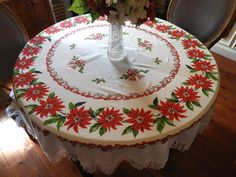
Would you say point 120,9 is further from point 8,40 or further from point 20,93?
point 8,40

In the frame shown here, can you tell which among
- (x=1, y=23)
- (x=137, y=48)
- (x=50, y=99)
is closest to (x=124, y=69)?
(x=137, y=48)

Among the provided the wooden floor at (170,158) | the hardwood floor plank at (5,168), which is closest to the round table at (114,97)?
the wooden floor at (170,158)

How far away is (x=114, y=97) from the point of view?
0.86m

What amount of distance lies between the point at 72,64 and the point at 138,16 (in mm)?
416

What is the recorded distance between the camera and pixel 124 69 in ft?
3.36

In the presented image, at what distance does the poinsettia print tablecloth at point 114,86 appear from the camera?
29.2 inches

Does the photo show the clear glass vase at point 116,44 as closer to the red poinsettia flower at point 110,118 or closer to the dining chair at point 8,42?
the red poinsettia flower at point 110,118

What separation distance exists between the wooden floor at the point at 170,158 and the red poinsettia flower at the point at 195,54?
70 cm

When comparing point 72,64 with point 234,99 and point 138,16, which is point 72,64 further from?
point 234,99

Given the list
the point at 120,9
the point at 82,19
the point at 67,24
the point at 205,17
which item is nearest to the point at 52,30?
the point at 67,24

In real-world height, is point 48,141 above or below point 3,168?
above

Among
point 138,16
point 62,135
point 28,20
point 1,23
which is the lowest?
point 28,20

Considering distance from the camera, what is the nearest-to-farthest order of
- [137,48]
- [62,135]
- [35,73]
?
[62,135] → [35,73] → [137,48]

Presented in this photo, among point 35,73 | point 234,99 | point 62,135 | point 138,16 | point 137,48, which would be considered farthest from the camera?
point 234,99
